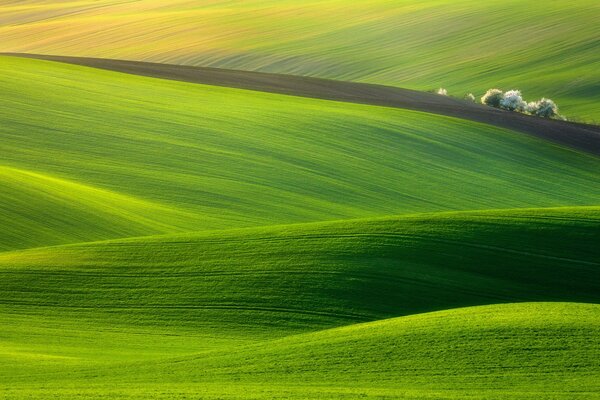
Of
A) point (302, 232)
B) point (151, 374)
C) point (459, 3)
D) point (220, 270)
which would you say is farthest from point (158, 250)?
point (459, 3)

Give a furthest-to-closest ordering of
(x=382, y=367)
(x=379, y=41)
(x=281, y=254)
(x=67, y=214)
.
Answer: (x=379, y=41)
(x=67, y=214)
(x=281, y=254)
(x=382, y=367)

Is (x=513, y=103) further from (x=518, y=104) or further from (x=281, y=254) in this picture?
(x=281, y=254)

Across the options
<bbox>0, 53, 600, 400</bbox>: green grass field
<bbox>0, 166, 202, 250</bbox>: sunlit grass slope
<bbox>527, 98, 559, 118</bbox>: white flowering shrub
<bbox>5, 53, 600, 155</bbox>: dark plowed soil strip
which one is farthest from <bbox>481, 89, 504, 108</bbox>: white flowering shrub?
<bbox>0, 166, 202, 250</bbox>: sunlit grass slope

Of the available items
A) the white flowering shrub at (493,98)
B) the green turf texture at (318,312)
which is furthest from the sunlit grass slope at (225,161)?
the white flowering shrub at (493,98)

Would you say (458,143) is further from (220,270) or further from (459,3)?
(459,3)

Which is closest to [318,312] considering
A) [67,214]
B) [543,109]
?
[67,214]
